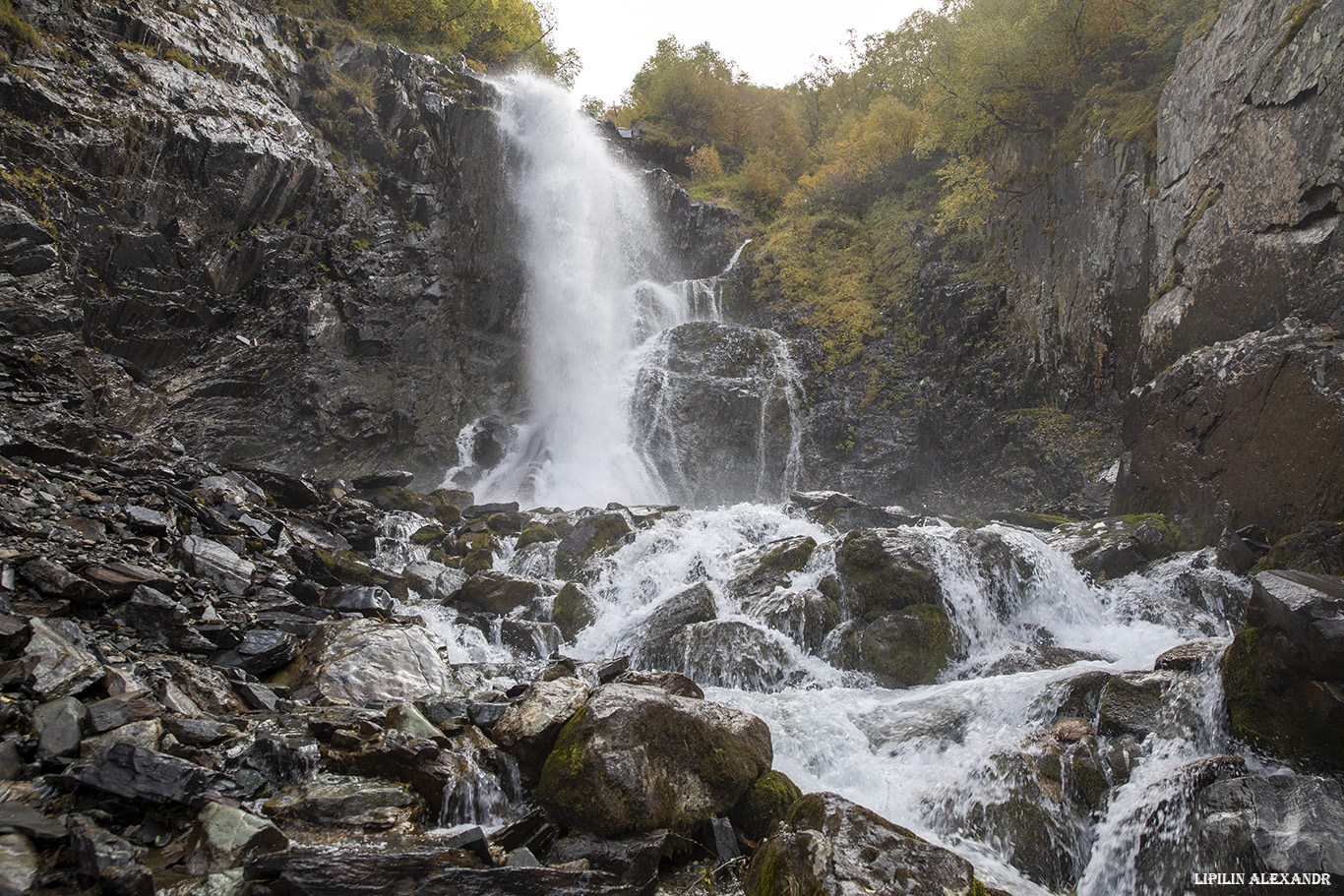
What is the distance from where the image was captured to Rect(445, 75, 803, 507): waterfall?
1980 cm

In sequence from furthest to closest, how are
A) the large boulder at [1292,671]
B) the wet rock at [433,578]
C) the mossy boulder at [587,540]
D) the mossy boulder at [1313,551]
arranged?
the mossy boulder at [587,540] → the wet rock at [433,578] → the mossy boulder at [1313,551] → the large boulder at [1292,671]

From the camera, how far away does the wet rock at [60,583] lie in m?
5.88

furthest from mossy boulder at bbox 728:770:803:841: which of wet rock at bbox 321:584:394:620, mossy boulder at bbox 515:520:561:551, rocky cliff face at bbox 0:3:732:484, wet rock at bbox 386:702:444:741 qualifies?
rocky cliff face at bbox 0:3:732:484

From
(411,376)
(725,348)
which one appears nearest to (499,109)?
(411,376)

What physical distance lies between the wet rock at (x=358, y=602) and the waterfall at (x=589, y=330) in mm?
10074

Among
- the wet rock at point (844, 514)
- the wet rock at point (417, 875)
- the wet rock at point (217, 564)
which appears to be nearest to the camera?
the wet rock at point (417, 875)

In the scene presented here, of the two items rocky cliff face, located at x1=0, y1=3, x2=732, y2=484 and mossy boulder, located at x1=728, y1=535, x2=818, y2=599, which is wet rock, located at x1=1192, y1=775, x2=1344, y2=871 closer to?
mossy boulder, located at x1=728, y1=535, x2=818, y2=599

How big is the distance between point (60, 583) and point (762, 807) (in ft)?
22.3

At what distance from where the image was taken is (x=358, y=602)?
28.2ft

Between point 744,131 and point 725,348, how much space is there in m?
19.1

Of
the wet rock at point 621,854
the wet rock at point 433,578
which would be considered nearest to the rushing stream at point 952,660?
the wet rock at point 433,578

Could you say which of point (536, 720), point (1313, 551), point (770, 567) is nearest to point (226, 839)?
point (536, 720)

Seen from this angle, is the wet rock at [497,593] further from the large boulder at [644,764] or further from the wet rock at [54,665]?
the wet rock at [54,665]

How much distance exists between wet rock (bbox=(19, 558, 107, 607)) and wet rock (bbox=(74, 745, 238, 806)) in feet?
9.90
